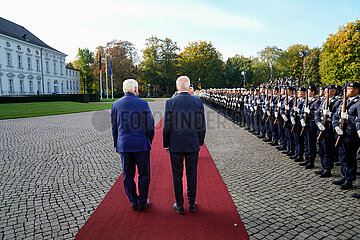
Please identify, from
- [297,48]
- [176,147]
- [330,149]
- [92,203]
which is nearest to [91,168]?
[92,203]

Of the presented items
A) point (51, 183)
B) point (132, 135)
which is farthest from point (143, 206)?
point (51, 183)

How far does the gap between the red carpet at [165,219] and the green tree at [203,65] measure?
64737 millimetres

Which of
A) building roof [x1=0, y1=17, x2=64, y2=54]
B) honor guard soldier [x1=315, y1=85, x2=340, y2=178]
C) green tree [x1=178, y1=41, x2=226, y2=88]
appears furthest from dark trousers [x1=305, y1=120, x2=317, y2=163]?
green tree [x1=178, y1=41, x2=226, y2=88]

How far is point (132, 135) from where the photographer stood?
3.97 metres

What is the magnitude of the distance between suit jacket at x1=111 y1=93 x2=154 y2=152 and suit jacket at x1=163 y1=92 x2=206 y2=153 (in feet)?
1.28

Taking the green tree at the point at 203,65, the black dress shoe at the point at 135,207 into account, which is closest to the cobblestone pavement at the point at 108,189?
the black dress shoe at the point at 135,207

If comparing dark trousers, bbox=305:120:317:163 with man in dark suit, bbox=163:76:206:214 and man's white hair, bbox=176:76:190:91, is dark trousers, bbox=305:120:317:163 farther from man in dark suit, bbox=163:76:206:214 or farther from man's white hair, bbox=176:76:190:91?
man's white hair, bbox=176:76:190:91

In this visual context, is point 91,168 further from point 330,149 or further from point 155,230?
point 330,149

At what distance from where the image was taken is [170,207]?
14.2 feet

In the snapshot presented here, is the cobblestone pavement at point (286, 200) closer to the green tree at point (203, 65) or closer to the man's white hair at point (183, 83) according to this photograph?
the man's white hair at point (183, 83)

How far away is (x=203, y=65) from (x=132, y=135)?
2619 inches

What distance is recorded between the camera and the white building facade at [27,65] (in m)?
47.3

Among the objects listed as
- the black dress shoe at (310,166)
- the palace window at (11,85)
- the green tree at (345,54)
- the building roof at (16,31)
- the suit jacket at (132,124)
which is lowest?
the black dress shoe at (310,166)

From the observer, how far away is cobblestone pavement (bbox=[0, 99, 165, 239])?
3.76m
